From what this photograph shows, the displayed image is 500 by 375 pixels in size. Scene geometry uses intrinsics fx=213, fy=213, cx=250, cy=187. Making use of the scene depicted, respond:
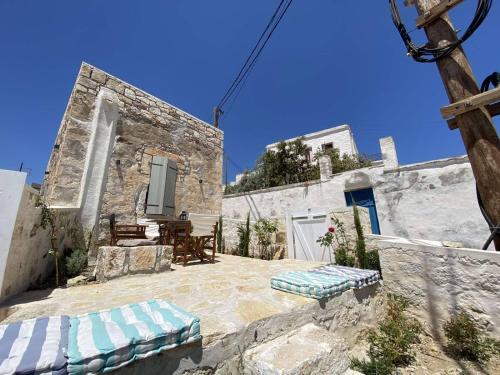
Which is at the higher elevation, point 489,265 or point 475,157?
point 475,157

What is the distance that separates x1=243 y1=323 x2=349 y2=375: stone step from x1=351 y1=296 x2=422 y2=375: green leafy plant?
85cm

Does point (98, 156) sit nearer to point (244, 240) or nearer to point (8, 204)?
point (8, 204)

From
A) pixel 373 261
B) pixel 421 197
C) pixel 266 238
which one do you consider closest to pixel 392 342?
pixel 373 261

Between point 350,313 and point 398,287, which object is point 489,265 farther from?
point 350,313

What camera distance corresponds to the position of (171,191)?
6617 mm

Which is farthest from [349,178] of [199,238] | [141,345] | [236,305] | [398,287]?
[141,345]

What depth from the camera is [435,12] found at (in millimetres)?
3174

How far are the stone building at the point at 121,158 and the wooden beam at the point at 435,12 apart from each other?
6456 mm

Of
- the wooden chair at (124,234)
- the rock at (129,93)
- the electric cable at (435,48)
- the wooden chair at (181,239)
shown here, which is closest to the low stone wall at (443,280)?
the electric cable at (435,48)

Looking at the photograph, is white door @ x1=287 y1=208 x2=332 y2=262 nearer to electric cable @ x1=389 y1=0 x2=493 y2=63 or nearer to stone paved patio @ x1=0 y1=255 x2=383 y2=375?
stone paved patio @ x1=0 y1=255 x2=383 y2=375

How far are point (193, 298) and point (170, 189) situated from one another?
4.57 meters

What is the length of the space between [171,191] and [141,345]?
552 cm

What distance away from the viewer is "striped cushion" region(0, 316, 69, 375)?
3.88 ft

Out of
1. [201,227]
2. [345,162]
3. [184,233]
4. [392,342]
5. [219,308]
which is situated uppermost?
[345,162]
